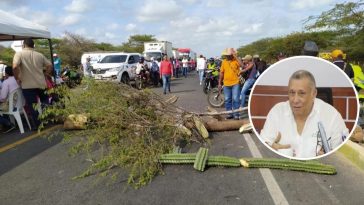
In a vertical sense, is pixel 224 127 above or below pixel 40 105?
below

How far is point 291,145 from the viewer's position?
1915 millimetres

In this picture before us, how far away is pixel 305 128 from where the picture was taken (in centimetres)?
185

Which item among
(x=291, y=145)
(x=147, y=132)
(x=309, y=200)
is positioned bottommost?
(x=309, y=200)

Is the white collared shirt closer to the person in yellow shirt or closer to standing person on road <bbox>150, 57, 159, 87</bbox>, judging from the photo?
the person in yellow shirt

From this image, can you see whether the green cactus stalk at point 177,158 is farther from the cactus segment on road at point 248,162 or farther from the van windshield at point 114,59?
the van windshield at point 114,59

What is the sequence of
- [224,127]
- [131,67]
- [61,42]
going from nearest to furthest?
1. [224,127]
2. [131,67]
3. [61,42]

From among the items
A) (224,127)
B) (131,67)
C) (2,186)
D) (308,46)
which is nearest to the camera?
(308,46)

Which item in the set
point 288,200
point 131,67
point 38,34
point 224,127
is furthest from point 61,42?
point 288,200

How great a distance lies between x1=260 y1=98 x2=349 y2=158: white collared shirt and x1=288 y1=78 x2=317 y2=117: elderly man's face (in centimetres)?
3

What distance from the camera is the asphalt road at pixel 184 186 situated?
4520mm

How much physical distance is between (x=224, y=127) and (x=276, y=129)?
6328 millimetres

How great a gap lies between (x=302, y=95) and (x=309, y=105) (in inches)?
2.3

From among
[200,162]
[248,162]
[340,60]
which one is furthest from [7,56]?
[248,162]

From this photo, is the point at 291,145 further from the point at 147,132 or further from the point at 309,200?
the point at 147,132
